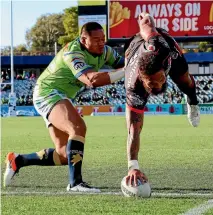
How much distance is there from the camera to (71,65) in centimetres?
738

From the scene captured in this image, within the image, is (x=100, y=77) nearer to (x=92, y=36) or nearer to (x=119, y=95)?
(x=92, y=36)

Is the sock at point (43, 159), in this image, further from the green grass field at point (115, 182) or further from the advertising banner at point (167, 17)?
the advertising banner at point (167, 17)

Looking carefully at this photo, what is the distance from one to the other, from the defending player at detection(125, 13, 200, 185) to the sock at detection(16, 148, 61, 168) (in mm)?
1262

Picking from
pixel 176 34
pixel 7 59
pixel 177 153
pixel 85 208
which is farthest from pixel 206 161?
pixel 7 59

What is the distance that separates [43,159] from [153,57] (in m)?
2.50

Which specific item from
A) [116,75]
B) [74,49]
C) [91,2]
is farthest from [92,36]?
[91,2]

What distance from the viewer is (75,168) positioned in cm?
740

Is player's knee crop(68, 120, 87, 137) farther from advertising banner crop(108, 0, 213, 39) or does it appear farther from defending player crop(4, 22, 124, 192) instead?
advertising banner crop(108, 0, 213, 39)

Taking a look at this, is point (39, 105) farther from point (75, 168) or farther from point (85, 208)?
point (85, 208)

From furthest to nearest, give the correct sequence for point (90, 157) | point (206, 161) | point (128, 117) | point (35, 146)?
point (35, 146), point (90, 157), point (206, 161), point (128, 117)

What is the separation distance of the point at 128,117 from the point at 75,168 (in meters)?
0.84

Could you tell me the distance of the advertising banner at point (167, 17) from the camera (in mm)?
42188

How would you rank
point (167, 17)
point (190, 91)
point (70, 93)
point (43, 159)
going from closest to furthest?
point (70, 93)
point (43, 159)
point (190, 91)
point (167, 17)

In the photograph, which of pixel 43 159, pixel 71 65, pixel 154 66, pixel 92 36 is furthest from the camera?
pixel 43 159
